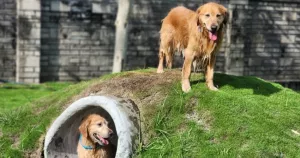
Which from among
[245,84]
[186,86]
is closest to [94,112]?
[186,86]

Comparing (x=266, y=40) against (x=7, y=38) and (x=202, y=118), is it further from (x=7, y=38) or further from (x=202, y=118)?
(x=202, y=118)

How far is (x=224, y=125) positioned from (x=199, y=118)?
331 mm

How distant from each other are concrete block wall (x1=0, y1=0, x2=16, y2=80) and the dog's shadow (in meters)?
9.65

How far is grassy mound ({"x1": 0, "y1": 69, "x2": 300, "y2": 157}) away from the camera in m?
5.93

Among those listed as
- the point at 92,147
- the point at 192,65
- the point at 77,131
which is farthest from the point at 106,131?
the point at 192,65

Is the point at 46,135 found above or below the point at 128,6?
below

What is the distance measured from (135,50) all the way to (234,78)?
9.80m

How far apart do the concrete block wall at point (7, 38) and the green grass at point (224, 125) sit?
10.00m

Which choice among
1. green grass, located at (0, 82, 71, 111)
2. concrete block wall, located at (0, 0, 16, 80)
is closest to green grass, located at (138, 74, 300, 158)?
green grass, located at (0, 82, 71, 111)

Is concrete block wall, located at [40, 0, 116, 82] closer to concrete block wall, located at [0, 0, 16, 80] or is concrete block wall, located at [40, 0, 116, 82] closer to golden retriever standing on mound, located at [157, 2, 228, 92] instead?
concrete block wall, located at [0, 0, 16, 80]

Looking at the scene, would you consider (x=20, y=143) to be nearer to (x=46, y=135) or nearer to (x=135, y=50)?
(x=46, y=135)

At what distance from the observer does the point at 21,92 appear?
535 inches

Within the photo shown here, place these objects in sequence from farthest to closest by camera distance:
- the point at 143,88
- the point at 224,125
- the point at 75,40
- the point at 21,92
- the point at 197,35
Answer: the point at 75,40
the point at 21,92
the point at 143,88
the point at 197,35
the point at 224,125

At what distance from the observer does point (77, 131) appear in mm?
6875
